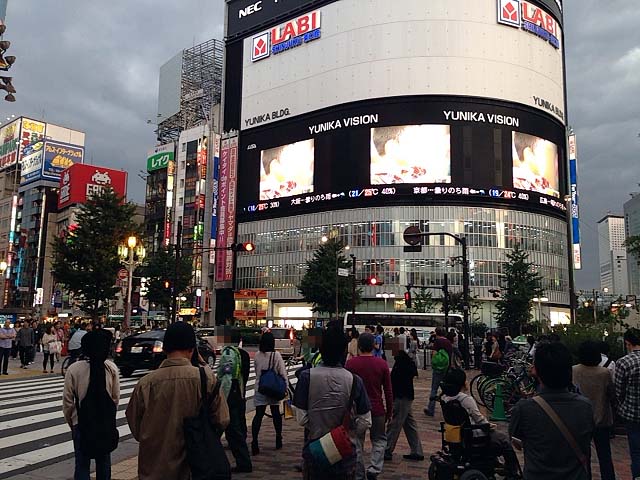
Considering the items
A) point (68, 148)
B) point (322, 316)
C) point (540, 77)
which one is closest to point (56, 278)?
point (322, 316)

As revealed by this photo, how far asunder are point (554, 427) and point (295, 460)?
5.20m

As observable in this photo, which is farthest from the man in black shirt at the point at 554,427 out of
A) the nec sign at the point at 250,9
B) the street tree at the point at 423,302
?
the nec sign at the point at 250,9

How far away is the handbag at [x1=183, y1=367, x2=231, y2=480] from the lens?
12.1 feet

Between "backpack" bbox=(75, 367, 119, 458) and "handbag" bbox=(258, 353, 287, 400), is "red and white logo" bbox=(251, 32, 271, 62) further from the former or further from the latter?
"backpack" bbox=(75, 367, 119, 458)

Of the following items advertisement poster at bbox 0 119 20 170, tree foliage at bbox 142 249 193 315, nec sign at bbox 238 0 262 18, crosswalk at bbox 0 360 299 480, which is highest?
nec sign at bbox 238 0 262 18

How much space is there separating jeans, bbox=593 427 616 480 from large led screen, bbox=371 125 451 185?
6354cm

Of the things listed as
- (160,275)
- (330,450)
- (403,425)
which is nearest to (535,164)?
(160,275)

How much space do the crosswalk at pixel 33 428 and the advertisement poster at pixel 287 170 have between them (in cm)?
6141

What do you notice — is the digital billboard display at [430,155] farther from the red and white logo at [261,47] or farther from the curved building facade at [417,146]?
the red and white logo at [261,47]

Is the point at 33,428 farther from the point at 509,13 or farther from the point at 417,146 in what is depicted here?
the point at 509,13

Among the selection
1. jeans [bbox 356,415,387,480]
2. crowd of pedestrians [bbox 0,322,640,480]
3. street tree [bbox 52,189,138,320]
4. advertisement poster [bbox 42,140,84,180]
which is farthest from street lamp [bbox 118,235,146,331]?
advertisement poster [bbox 42,140,84,180]

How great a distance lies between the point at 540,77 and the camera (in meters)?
74.8

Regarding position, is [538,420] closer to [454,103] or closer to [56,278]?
[56,278]

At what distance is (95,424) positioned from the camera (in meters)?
5.43
